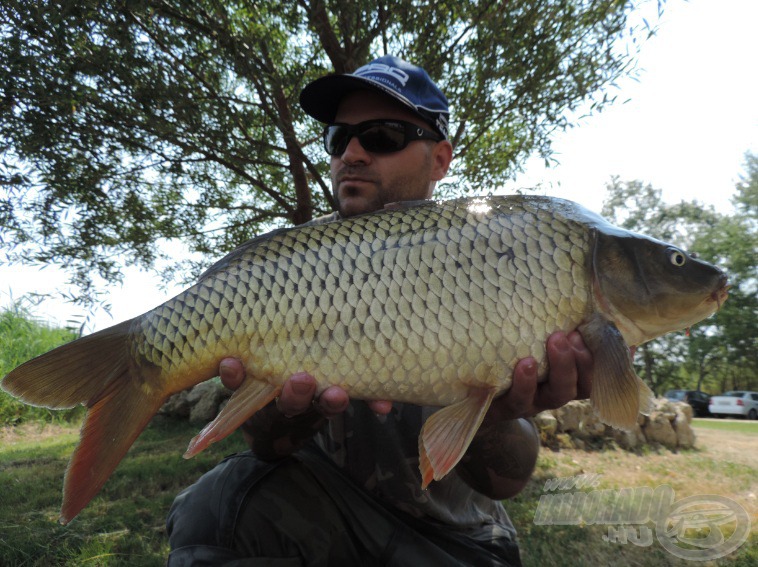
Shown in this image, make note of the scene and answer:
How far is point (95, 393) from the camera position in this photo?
1134 millimetres

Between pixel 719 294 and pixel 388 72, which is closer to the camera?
pixel 719 294

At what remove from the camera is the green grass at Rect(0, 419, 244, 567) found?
2.08m

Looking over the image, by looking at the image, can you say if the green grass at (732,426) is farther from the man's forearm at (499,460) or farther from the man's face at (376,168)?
the man's face at (376,168)

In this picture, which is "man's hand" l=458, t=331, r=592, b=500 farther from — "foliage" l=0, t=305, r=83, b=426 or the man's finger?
"foliage" l=0, t=305, r=83, b=426

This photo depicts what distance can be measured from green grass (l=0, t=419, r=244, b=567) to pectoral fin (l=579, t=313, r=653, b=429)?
199 centimetres

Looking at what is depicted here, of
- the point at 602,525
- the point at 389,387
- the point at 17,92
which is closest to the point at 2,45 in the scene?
the point at 17,92

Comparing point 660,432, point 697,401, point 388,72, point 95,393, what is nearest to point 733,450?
point 660,432

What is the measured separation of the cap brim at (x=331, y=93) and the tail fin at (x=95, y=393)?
46.2 inches

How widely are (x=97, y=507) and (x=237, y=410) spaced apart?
230cm

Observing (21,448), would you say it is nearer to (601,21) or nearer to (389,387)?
(389,387)

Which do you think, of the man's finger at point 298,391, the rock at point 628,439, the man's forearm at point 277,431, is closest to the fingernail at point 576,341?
the man's finger at point 298,391

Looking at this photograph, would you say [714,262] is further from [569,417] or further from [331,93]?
[331,93]

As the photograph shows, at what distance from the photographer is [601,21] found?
132 inches

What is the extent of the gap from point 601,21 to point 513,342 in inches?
127
